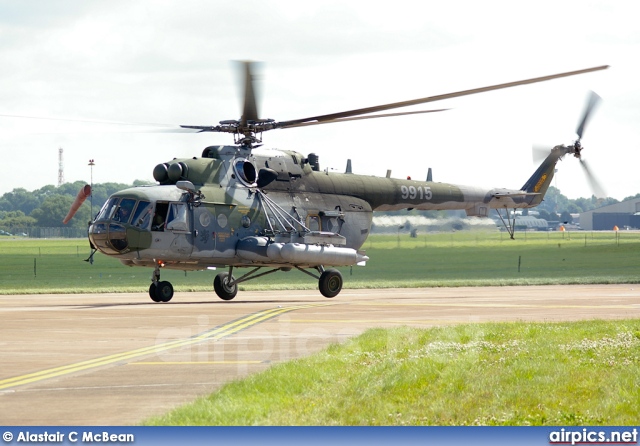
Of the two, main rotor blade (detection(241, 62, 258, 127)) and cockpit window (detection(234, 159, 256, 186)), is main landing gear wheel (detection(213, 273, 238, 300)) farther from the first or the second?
main rotor blade (detection(241, 62, 258, 127))

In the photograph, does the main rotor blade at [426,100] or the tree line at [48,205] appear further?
the tree line at [48,205]

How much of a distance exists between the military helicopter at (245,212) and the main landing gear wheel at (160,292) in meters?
0.03

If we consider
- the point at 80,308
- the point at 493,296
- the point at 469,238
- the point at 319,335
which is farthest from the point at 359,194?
the point at 469,238

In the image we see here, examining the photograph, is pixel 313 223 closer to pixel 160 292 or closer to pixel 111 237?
pixel 160 292

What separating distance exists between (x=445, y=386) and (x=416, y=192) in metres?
24.0

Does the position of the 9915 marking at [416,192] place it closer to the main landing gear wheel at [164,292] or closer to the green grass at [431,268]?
the green grass at [431,268]

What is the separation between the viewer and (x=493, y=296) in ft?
108

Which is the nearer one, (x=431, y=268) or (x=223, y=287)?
(x=223, y=287)

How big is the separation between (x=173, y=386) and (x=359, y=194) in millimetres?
21584

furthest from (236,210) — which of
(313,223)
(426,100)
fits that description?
(426,100)

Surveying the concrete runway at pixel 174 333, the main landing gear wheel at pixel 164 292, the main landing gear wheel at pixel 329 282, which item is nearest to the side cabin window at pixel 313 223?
the main landing gear wheel at pixel 329 282

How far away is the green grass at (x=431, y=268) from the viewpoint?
4616cm

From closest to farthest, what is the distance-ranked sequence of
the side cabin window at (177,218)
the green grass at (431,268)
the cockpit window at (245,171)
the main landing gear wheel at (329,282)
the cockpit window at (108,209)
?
1. the cockpit window at (108,209)
2. the side cabin window at (177,218)
3. the cockpit window at (245,171)
4. the main landing gear wheel at (329,282)
5. the green grass at (431,268)

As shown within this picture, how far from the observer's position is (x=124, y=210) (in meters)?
28.0
